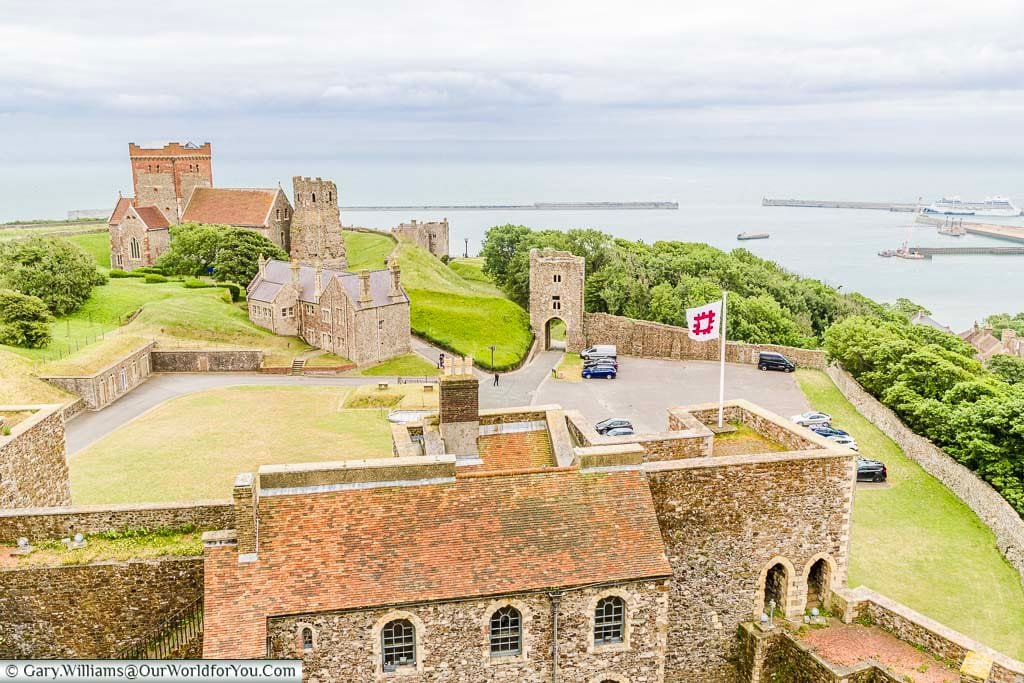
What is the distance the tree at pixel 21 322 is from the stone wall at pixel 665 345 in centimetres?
4021

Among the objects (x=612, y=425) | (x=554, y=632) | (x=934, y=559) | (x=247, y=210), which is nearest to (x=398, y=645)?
(x=554, y=632)

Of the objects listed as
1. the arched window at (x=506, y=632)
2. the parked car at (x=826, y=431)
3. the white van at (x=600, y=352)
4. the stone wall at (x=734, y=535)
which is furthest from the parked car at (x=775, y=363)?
the arched window at (x=506, y=632)

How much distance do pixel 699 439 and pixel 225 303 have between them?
53.8 meters

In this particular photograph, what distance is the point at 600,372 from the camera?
5394cm

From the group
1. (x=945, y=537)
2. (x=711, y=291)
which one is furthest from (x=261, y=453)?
(x=711, y=291)

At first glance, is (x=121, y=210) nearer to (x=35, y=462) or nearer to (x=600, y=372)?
(x=600, y=372)

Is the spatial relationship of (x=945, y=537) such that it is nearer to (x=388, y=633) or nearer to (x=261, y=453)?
(x=388, y=633)

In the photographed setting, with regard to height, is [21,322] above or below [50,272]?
below

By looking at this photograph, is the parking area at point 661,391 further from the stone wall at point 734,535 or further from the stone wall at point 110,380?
→ the stone wall at point 110,380

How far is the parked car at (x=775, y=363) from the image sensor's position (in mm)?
55625

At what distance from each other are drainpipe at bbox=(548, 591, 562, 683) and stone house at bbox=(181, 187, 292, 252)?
70.6m

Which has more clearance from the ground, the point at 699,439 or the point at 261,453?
the point at 699,439

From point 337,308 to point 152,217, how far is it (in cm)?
3819

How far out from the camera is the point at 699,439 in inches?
861
